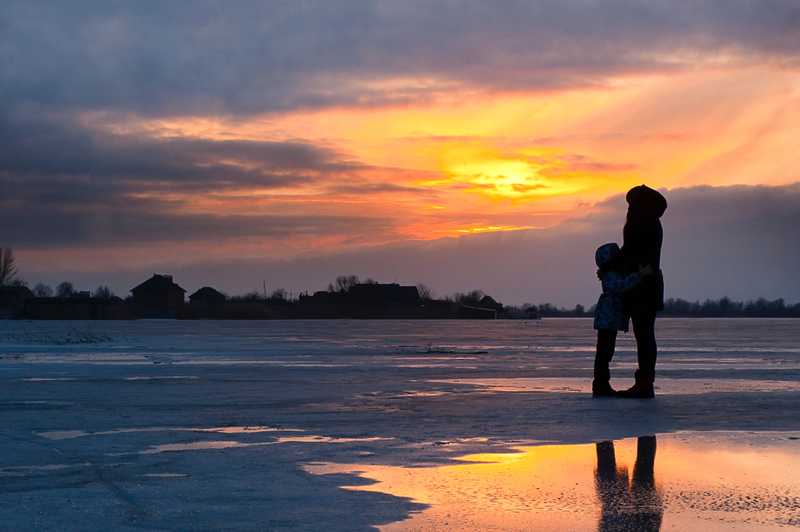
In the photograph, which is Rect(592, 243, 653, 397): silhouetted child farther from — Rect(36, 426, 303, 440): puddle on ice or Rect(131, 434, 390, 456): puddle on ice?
Rect(131, 434, 390, 456): puddle on ice

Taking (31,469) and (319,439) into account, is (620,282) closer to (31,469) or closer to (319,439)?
(319,439)

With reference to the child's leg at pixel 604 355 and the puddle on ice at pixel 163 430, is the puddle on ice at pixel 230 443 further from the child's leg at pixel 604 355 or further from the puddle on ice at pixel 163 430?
the child's leg at pixel 604 355

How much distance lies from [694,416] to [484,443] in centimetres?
412

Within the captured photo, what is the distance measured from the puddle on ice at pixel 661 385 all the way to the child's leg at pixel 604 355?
A: 1390 millimetres

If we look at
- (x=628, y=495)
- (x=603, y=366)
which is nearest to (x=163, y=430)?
(x=628, y=495)

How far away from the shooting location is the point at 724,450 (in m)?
10.5

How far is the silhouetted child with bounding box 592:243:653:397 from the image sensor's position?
17.2m

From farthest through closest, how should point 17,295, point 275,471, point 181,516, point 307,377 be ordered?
point 17,295 → point 307,377 → point 275,471 → point 181,516

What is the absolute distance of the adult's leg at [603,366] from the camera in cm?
1688

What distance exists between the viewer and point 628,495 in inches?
315

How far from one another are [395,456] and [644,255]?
27.3 feet

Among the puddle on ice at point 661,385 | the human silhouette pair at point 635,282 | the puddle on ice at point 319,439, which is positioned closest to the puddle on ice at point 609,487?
the puddle on ice at point 319,439

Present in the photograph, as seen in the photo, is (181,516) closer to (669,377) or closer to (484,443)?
(484,443)

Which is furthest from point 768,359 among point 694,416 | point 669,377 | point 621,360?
point 694,416
